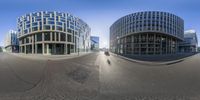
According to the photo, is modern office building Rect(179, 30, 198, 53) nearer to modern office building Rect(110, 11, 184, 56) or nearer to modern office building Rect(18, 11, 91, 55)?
modern office building Rect(110, 11, 184, 56)

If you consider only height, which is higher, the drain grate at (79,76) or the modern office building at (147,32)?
the modern office building at (147,32)

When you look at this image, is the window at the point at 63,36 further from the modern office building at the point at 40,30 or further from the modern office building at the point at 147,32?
the modern office building at the point at 147,32

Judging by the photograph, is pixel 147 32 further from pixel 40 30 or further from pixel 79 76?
pixel 40 30

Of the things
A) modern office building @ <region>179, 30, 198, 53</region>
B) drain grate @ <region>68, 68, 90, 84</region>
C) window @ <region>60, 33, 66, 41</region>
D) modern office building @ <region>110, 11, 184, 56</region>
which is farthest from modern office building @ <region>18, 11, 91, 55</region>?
modern office building @ <region>179, 30, 198, 53</region>

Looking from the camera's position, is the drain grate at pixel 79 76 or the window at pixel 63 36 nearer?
the drain grate at pixel 79 76

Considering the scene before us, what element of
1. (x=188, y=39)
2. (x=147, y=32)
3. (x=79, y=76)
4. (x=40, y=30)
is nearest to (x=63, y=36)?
(x=40, y=30)

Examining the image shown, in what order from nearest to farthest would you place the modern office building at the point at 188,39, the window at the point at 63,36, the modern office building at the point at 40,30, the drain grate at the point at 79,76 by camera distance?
the drain grate at the point at 79,76 < the modern office building at the point at 40,30 < the window at the point at 63,36 < the modern office building at the point at 188,39

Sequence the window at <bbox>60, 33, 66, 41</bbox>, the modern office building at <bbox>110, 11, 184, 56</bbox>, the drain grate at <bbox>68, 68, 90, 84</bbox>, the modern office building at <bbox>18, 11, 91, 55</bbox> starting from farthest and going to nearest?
the window at <bbox>60, 33, 66, 41</bbox>
the modern office building at <bbox>18, 11, 91, 55</bbox>
the modern office building at <bbox>110, 11, 184, 56</bbox>
the drain grate at <bbox>68, 68, 90, 84</bbox>

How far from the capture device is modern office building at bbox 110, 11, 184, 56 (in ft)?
25.5

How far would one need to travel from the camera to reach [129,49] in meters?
8.88

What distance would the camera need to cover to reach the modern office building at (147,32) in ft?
25.5

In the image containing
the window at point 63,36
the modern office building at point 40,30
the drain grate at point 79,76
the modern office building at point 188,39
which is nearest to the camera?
the drain grate at point 79,76

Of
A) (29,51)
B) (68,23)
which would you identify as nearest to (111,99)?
(29,51)

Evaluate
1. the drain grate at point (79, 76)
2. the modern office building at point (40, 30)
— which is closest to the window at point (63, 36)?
the modern office building at point (40, 30)
